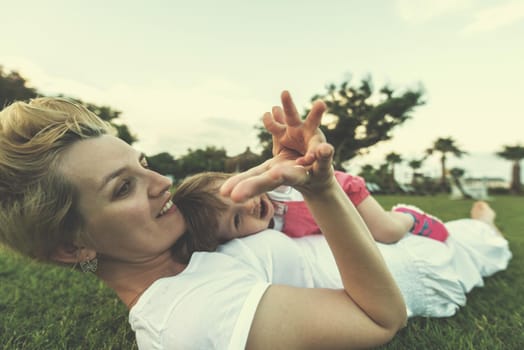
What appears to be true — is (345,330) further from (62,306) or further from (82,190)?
(62,306)

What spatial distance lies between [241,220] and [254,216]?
11 cm

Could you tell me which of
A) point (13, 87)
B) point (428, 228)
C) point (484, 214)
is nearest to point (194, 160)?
point (13, 87)

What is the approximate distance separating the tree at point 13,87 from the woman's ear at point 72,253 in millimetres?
28368

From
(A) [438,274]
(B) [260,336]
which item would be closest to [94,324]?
(B) [260,336]

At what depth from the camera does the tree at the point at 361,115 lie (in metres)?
31.5

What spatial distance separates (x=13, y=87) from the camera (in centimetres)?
2444

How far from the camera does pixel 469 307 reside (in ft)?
7.42

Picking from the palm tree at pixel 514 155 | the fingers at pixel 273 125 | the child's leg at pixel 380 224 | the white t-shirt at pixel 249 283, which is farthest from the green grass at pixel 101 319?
the palm tree at pixel 514 155

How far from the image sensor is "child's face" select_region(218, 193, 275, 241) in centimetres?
177

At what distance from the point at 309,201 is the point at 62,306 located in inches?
96.9

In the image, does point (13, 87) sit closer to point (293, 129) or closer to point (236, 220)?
point (236, 220)

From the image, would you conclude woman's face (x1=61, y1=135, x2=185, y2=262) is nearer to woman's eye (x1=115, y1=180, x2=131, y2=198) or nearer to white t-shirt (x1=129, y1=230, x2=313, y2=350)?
woman's eye (x1=115, y1=180, x2=131, y2=198)

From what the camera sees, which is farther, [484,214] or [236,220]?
[484,214]

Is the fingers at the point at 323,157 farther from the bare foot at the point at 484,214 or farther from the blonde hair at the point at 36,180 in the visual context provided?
the bare foot at the point at 484,214
